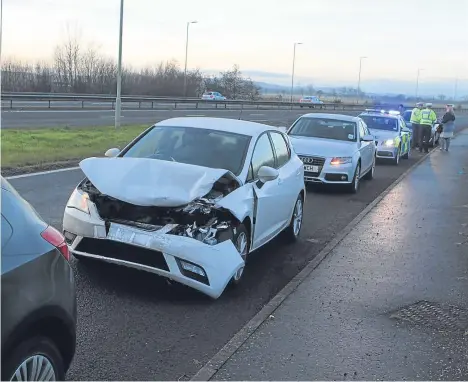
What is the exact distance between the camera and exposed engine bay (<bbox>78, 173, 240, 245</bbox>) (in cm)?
539

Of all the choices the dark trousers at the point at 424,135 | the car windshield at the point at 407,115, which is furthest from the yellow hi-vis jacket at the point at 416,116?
the car windshield at the point at 407,115

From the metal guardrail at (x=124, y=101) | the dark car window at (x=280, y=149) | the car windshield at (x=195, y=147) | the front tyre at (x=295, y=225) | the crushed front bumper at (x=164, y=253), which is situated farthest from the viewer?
the metal guardrail at (x=124, y=101)

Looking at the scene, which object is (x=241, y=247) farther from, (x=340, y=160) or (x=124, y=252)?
(x=340, y=160)

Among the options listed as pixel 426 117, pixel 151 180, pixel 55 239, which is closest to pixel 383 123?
pixel 426 117

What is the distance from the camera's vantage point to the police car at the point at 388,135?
1891 centimetres

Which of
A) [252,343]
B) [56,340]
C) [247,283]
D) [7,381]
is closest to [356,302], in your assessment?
[247,283]

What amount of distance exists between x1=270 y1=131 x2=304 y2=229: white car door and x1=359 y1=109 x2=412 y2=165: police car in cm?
1144

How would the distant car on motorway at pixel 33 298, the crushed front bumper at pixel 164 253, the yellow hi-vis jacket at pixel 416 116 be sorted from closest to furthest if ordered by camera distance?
the distant car on motorway at pixel 33 298
the crushed front bumper at pixel 164 253
the yellow hi-vis jacket at pixel 416 116

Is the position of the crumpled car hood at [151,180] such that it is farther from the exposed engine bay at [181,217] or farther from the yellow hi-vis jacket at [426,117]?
the yellow hi-vis jacket at [426,117]

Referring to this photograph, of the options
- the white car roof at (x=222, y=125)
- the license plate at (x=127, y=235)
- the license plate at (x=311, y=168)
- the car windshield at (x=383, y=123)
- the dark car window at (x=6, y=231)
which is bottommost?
the license plate at (x=311, y=168)

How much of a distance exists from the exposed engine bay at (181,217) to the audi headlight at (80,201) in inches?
2.9

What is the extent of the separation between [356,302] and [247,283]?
3.68 ft

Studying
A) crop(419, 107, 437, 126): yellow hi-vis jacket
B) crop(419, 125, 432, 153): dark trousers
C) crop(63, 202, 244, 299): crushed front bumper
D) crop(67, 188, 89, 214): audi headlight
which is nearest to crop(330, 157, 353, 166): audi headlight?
crop(63, 202, 244, 299): crushed front bumper

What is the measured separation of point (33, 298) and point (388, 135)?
17.5 metres
